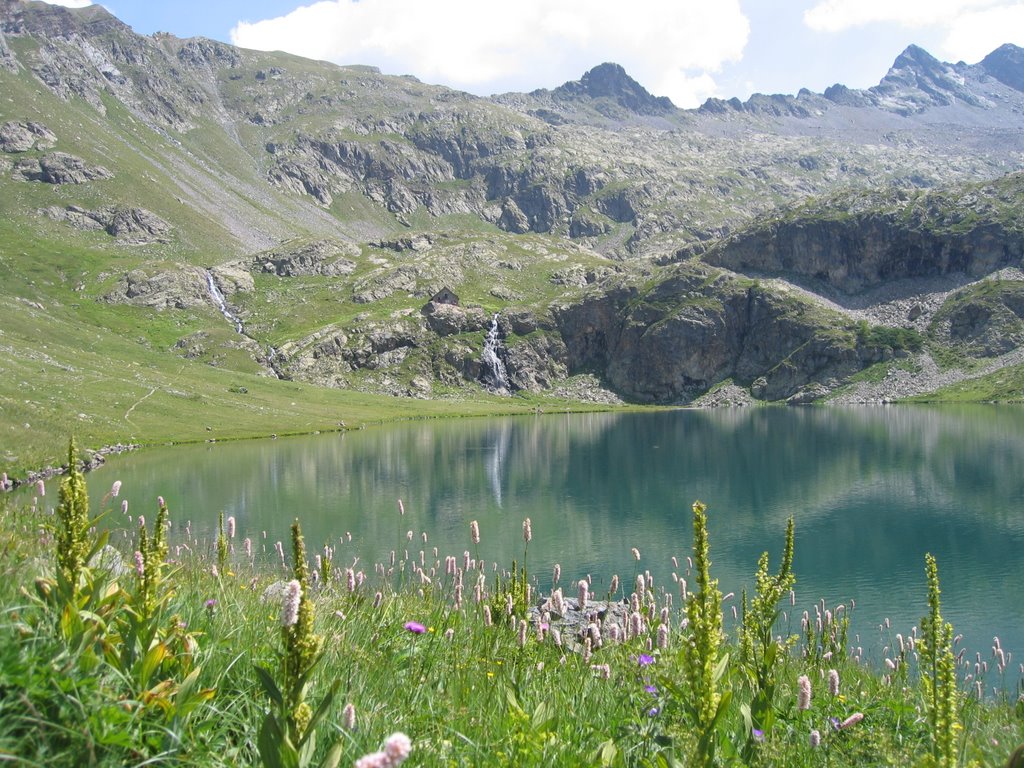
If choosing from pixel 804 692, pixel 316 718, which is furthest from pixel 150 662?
pixel 804 692

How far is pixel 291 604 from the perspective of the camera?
3441 mm

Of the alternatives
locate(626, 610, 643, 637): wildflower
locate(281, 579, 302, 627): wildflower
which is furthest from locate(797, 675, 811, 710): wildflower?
locate(281, 579, 302, 627): wildflower

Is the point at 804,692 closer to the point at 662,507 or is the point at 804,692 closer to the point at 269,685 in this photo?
the point at 269,685

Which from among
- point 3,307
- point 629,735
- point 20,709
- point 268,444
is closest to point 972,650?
point 629,735

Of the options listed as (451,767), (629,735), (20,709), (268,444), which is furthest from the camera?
(268,444)

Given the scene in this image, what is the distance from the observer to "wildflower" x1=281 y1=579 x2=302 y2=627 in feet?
11.1

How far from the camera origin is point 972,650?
81.6 ft

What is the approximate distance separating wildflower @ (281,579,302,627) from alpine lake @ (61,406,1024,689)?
4387 mm

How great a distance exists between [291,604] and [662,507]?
Answer: 54.6 m

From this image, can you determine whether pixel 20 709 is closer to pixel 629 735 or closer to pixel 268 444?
pixel 629 735

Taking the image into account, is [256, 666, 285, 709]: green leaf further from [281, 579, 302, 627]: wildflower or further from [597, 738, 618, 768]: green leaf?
[597, 738, 618, 768]: green leaf

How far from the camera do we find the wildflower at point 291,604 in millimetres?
3383

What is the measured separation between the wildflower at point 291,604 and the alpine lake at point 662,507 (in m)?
4.39

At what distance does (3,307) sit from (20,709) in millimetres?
182610
